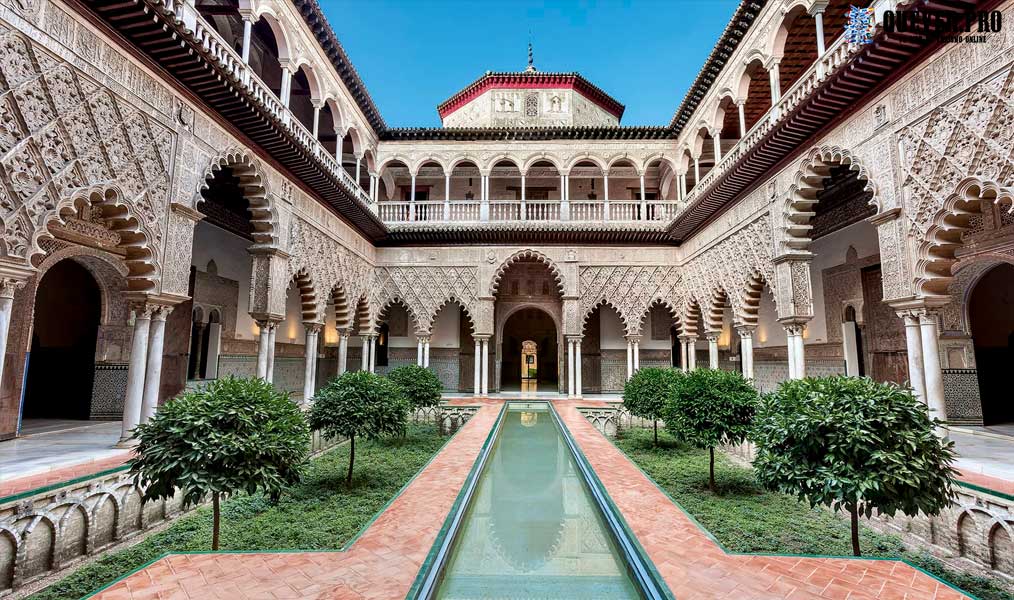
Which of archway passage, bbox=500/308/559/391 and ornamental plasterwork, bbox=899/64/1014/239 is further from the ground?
ornamental plasterwork, bbox=899/64/1014/239

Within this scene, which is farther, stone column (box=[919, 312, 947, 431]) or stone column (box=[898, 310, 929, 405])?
stone column (box=[898, 310, 929, 405])

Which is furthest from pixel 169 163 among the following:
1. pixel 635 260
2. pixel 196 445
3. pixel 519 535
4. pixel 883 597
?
pixel 635 260

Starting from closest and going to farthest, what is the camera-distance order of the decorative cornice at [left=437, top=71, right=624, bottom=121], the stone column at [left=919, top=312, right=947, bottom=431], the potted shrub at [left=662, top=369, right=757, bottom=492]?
the stone column at [left=919, top=312, right=947, bottom=431]
the potted shrub at [left=662, top=369, right=757, bottom=492]
the decorative cornice at [left=437, top=71, right=624, bottom=121]

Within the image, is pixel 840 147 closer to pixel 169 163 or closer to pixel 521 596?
pixel 521 596

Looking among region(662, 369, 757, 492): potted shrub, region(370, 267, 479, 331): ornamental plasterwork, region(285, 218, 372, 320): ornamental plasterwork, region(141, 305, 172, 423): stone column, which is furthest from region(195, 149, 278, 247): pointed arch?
region(662, 369, 757, 492): potted shrub

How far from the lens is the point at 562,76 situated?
14.4 meters

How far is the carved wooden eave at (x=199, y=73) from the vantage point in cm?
439

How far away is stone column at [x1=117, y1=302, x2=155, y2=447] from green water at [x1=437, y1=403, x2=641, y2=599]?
3.81 m

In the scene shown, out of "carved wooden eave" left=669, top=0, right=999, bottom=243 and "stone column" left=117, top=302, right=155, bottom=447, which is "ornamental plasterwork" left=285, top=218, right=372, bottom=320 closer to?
"stone column" left=117, top=302, right=155, bottom=447

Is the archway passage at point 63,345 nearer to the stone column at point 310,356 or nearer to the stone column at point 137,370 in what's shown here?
the stone column at point 310,356

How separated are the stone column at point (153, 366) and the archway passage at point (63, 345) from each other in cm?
359

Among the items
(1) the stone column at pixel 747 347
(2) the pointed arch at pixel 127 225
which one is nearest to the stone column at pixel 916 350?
(1) the stone column at pixel 747 347

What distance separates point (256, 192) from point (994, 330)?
1236 centimetres

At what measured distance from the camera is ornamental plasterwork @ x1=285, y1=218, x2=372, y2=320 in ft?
27.5
